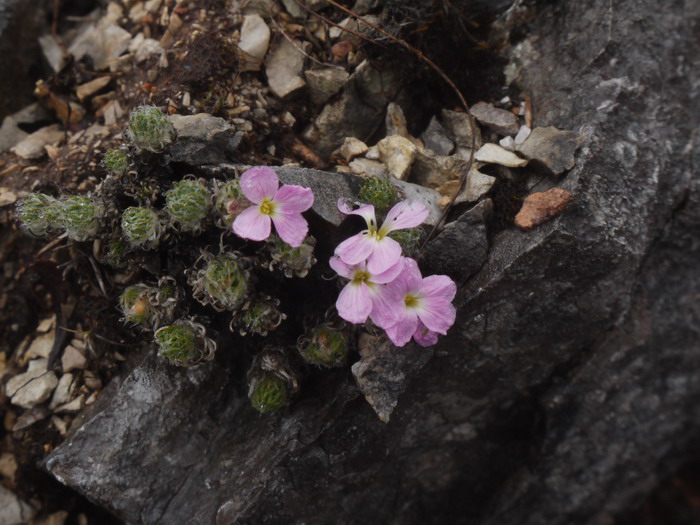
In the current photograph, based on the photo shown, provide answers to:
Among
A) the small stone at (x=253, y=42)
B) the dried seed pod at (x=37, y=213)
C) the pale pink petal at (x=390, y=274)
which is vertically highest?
the small stone at (x=253, y=42)

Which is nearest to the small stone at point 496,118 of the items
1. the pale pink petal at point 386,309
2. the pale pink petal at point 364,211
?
the pale pink petal at point 364,211

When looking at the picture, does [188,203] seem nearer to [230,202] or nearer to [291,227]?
[230,202]

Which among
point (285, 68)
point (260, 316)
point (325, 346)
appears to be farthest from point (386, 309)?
point (285, 68)

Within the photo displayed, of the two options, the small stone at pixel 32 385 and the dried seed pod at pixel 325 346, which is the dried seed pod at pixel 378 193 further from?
the small stone at pixel 32 385

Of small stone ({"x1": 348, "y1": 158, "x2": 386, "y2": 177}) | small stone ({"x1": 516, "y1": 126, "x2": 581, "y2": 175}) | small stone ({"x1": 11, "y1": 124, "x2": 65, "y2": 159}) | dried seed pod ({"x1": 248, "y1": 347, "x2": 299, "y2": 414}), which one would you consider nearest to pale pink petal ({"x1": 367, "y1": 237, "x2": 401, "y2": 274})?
small stone ({"x1": 348, "y1": 158, "x2": 386, "y2": 177})

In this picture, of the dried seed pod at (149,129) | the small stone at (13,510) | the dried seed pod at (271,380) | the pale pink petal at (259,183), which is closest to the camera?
the pale pink petal at (259,183)

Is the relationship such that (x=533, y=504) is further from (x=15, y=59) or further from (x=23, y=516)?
(x=15, y=59)

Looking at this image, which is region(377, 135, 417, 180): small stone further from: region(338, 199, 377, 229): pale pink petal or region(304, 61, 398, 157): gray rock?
region(338, 199, 377, 229): pale pink petal
